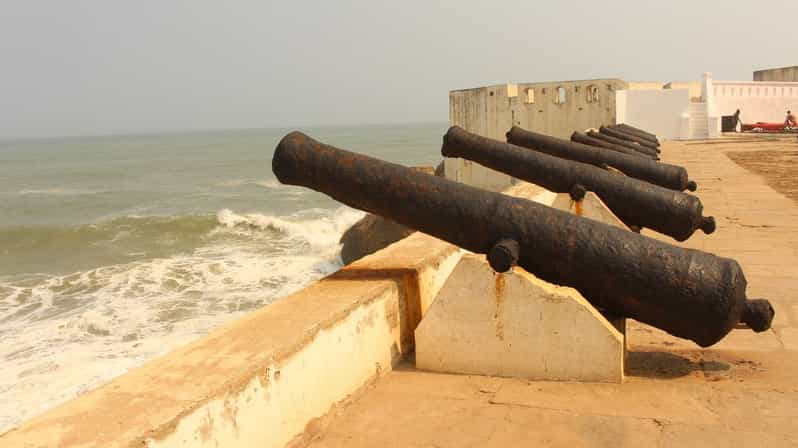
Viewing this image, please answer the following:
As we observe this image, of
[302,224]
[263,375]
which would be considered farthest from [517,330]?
[302,224]

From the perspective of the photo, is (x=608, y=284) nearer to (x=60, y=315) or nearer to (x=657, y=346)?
(x=657, y=346)

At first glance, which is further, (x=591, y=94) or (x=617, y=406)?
(x=591, y=94)

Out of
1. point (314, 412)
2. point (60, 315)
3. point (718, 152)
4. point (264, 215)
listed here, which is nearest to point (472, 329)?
point (314, 412)

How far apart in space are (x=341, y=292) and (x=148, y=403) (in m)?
1.27

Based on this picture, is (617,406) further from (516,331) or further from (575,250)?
(575,250)

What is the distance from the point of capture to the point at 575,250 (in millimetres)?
2775

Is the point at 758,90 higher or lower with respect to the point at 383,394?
higher

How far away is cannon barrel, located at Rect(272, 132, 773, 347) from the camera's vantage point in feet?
8.63

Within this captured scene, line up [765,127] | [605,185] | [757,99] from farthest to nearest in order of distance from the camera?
[757,99], [765,127], [605,185]

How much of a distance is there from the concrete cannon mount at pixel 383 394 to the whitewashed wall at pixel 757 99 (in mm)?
29232

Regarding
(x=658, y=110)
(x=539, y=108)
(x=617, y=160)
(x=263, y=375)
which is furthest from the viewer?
(x=658, y=110)

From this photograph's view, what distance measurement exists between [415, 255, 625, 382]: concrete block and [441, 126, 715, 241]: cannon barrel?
148 cm

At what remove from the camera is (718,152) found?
1859 cm

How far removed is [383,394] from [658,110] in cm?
2465
